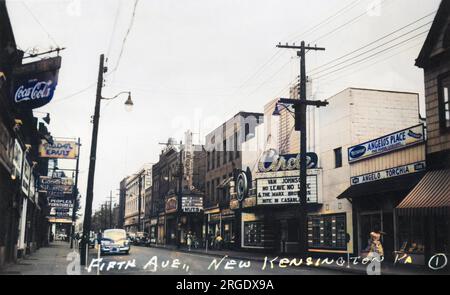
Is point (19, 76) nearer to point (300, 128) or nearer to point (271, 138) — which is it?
point (300, 128)

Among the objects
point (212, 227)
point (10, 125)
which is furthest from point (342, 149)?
point (212, 227)

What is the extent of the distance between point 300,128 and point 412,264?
7.83 m

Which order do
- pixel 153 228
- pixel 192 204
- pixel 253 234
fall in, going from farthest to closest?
1. pixel 153 228
2. pixel 192 204
3. pixel 253 234

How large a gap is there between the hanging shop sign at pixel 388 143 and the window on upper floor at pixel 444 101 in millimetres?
2564

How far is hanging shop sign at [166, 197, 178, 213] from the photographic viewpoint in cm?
6224

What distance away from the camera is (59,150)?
34406mm

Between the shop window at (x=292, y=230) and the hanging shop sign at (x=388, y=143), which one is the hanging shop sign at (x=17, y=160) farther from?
the shop window at (x=292, y=230)

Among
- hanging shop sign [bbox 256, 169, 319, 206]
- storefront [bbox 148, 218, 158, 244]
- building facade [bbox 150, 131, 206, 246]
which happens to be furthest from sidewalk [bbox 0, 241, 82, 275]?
storefront [bbox 148, 218, 158, 244]

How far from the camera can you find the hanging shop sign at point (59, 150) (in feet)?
111

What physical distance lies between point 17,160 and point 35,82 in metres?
6.41

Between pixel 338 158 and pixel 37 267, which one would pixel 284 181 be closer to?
pixel 338 158

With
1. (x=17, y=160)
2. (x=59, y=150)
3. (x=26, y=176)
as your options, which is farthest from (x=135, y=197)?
(x=17, y=160)

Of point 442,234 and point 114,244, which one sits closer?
point 442,234
